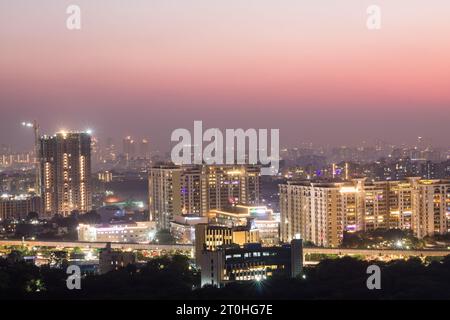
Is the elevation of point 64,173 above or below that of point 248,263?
above

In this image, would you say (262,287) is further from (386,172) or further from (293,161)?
(293,161)

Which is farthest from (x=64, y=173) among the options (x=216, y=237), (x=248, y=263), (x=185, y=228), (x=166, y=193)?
(x=248, y=263)

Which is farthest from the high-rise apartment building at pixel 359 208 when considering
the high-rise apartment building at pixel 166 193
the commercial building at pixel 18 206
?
the commercial building at pixel 18 206

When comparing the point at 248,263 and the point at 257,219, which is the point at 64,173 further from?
the point at 248,263

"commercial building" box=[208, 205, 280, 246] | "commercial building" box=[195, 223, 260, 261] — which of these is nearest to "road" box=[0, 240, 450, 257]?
"commercial building" box=[208, 205, 280, 246]

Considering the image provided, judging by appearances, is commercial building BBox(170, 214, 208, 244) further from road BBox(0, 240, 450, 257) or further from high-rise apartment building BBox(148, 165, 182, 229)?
high-rise apartment building BBox(148, 165, 182, 229)
